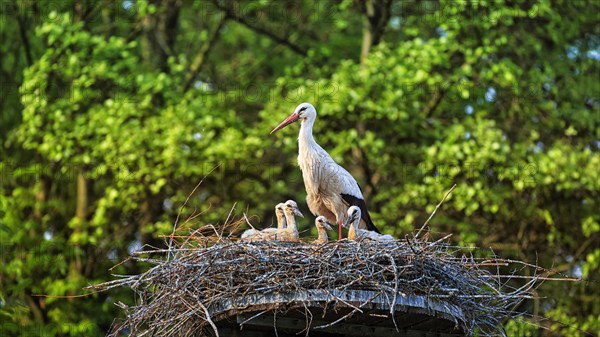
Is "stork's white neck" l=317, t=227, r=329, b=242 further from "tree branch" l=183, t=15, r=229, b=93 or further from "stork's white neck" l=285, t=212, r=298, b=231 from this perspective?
"tree branch" l=183, t=15, r=229, b=93

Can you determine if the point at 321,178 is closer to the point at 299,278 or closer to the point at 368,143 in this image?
the point at 299,278

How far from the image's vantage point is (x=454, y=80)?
1636 cm

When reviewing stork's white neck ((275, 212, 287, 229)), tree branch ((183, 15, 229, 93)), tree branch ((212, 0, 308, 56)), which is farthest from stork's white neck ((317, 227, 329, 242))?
tree branch ((212, 0, 308, 56))

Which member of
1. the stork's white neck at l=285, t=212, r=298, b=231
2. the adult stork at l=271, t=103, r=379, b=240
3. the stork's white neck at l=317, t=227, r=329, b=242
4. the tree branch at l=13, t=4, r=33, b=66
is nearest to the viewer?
the stork's white neck at l=317, t=227, r=329, b=242

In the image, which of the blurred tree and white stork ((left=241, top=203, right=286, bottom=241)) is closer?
white stork ((left=241, top=203, right=286, bottom=241))

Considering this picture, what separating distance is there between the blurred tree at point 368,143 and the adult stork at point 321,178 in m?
4.39

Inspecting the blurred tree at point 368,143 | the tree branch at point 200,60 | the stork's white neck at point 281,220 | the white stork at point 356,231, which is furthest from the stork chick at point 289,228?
the tree branch at point 200,60

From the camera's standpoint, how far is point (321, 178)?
1102cm

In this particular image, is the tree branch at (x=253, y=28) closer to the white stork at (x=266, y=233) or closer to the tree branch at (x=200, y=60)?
the tree branch at (x=200, y=60)

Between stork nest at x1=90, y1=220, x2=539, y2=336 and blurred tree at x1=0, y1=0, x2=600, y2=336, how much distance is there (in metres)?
6.37

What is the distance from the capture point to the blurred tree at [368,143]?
15.9m

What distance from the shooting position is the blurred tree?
1592 centimetres

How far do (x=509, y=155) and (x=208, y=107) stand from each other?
437cm

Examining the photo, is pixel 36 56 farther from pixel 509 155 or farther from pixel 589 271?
pixel 589 271
